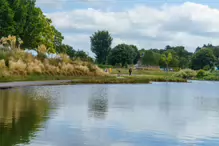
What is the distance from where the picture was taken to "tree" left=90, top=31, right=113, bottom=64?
124 m

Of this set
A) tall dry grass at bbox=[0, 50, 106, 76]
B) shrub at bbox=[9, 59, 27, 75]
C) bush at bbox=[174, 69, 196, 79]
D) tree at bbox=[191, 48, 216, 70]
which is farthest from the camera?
tree at bbox=[191, 48, 216, 70]

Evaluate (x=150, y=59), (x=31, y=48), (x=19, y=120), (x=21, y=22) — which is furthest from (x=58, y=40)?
(x=19, y=120)

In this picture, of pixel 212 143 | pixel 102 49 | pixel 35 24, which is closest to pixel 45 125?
pixel 212 143

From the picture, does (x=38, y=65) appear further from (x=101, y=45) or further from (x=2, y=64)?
(x=101, y=45)

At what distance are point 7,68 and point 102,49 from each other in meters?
92.8

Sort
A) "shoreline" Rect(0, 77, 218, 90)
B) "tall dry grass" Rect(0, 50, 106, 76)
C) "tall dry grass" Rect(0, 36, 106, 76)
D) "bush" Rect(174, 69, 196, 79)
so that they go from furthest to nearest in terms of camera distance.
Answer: "bush" Rect(174, 69, 196, 79) → "tall dry grass" Rect(0, 36, 106, 76) → "tall dry grass" Rect(0, 50, 106, 76) → "shoreline" Rect(0, 77, 218, 90)

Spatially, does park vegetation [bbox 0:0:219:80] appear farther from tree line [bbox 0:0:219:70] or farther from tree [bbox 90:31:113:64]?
tree [bbox 90:31:113:64]

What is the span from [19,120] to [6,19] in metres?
39.1

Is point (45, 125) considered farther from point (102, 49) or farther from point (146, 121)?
point (102, 49)

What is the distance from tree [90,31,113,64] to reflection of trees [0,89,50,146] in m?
106

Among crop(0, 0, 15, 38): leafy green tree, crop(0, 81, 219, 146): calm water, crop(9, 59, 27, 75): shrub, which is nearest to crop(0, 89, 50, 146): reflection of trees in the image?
crop(0, 81, 219, 146): calm water

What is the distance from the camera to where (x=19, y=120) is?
12562 millimetres

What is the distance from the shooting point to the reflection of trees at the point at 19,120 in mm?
9758

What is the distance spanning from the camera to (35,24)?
54.7 metres
